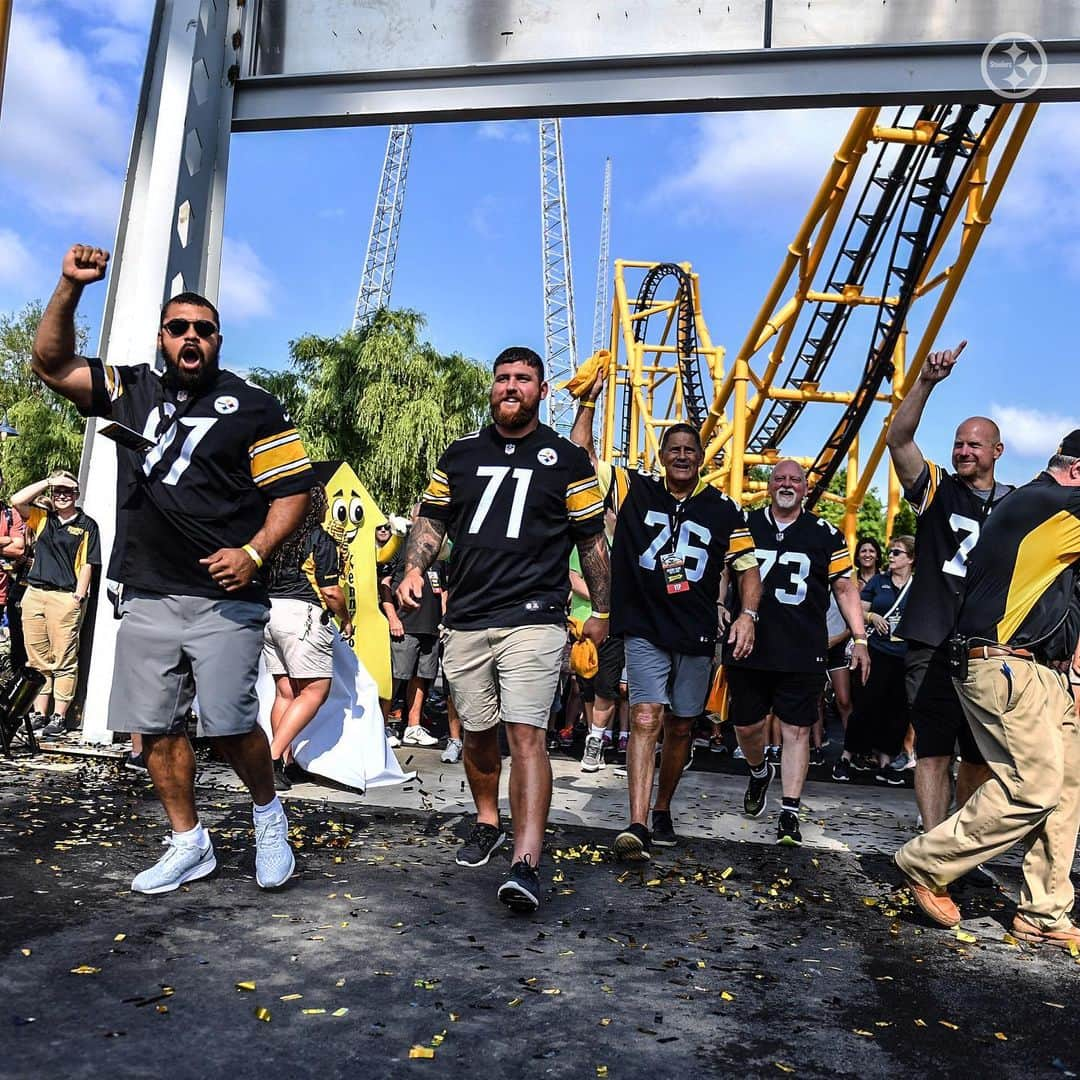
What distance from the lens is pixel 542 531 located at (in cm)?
494

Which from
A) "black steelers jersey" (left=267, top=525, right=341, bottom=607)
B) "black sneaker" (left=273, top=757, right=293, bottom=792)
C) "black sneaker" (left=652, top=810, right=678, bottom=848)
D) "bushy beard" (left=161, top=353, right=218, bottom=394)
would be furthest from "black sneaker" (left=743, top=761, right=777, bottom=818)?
"bushy beard" (left=161, top=353, right=218, bottom=394)

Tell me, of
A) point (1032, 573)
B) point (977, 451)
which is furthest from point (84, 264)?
point (977, 451)

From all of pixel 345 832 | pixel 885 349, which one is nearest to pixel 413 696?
pixel 345 832

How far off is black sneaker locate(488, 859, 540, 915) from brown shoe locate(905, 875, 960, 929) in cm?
153

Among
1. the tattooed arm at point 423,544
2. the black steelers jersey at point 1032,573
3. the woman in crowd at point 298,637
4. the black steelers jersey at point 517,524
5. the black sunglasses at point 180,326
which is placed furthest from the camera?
the woman in crowd at point 298,637

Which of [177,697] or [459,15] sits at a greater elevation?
[459,15]

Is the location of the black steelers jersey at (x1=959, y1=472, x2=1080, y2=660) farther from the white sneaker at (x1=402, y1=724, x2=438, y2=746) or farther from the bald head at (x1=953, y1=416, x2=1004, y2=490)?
the white sneaker at (x1=402, y1=724, x2=438, y2=746)

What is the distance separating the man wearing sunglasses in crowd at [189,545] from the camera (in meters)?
4.36

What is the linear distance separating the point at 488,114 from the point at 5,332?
42.0 metres

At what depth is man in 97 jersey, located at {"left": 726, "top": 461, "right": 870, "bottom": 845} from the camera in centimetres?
655

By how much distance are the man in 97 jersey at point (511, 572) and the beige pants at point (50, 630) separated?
195 inches

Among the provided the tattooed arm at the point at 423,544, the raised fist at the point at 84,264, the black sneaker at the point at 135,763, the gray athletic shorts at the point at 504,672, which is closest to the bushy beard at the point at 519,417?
the tattooed arm at the point at 423,544

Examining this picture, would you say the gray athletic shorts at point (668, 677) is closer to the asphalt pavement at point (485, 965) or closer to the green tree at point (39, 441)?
the asphalt pavement at point (485, 965)

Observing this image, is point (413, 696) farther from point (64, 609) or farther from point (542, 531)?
point (542, 531)
